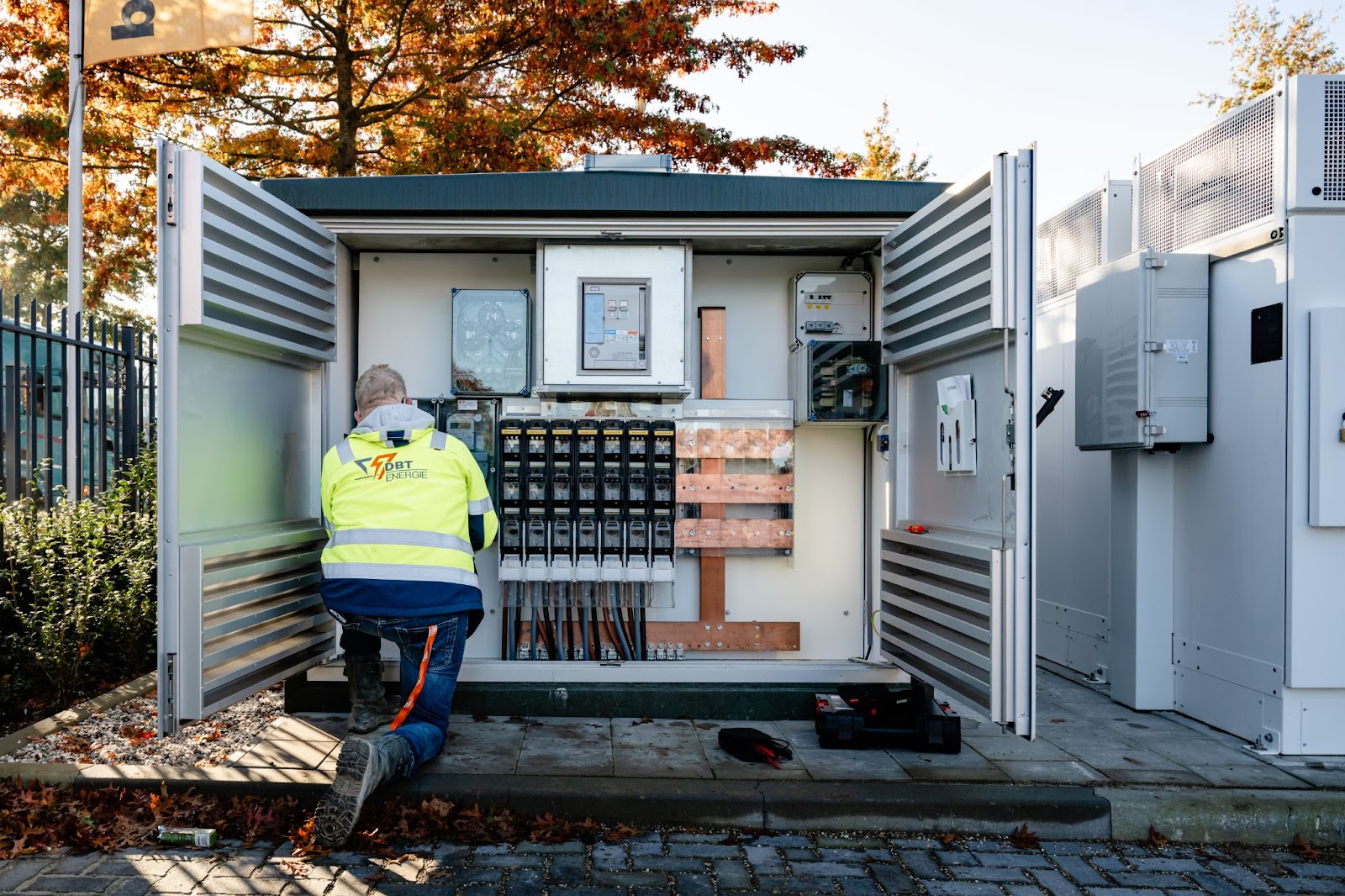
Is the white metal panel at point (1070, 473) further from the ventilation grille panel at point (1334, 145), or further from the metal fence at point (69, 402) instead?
the metal fence at point (69, 402)

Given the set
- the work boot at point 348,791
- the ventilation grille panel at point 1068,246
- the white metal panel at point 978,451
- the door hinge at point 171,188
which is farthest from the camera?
the ventilation grille panel at point 1068,246

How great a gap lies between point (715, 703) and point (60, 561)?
395 centimetres

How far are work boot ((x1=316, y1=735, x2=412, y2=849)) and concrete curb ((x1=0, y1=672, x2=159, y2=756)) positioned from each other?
4.82ft

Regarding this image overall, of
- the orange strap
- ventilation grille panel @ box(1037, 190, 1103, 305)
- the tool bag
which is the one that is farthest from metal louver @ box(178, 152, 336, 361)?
ventilation grille panel @ box(1037, 190, 1103, 305)

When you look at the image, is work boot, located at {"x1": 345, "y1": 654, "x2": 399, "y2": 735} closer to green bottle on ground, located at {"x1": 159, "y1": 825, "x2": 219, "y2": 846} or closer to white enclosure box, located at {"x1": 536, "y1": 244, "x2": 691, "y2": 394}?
green bottle on ground, located at {"x1": 159, "y1": 825, "x2": 219, "y2": 846}

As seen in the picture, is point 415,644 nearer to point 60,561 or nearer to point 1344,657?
point 60,561

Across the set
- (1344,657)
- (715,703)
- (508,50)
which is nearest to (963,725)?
(715,703)

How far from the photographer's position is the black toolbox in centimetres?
443

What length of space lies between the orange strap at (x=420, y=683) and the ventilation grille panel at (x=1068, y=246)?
4.83 metres

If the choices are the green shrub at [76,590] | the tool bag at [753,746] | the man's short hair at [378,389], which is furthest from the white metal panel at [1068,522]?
the green shrub at [76,590]

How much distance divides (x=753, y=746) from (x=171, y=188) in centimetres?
351

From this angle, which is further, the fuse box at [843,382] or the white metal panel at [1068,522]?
the white metal panel at [1068,522]

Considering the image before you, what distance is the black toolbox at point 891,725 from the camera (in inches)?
174

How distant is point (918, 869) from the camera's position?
3.44 m
